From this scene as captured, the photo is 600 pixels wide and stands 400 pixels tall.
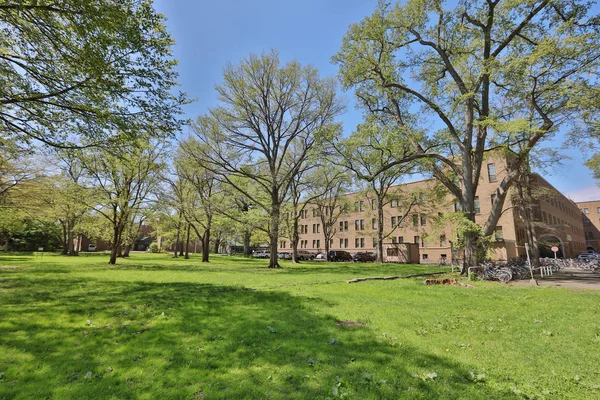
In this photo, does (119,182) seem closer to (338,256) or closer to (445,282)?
(445,282)

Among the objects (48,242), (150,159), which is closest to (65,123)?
(150,159)

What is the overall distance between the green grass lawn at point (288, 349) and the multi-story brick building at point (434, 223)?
13.0 meters

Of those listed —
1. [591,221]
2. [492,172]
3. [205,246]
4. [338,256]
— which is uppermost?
[492,172]

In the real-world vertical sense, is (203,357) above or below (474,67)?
below

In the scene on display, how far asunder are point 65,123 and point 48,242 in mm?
48828

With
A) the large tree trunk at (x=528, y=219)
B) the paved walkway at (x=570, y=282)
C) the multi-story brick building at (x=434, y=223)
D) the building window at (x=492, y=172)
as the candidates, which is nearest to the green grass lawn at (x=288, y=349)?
the paved walkway at (x=570, y=282)

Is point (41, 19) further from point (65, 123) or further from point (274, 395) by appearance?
point (274, 395)

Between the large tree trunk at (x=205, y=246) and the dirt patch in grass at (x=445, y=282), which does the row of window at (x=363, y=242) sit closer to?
the dirt patch in grass at (x=445, y=282)

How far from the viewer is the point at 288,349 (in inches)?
195

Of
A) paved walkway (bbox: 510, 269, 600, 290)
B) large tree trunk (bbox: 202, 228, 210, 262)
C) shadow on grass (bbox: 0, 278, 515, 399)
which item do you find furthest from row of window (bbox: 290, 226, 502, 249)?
shadow on grass (bbox: 0, 278, 515, 399)

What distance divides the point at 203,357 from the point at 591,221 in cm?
11371

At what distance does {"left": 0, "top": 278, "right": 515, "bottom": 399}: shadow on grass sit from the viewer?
3.57 meters

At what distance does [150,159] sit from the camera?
2508 cm

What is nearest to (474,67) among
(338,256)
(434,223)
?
(434,223)
